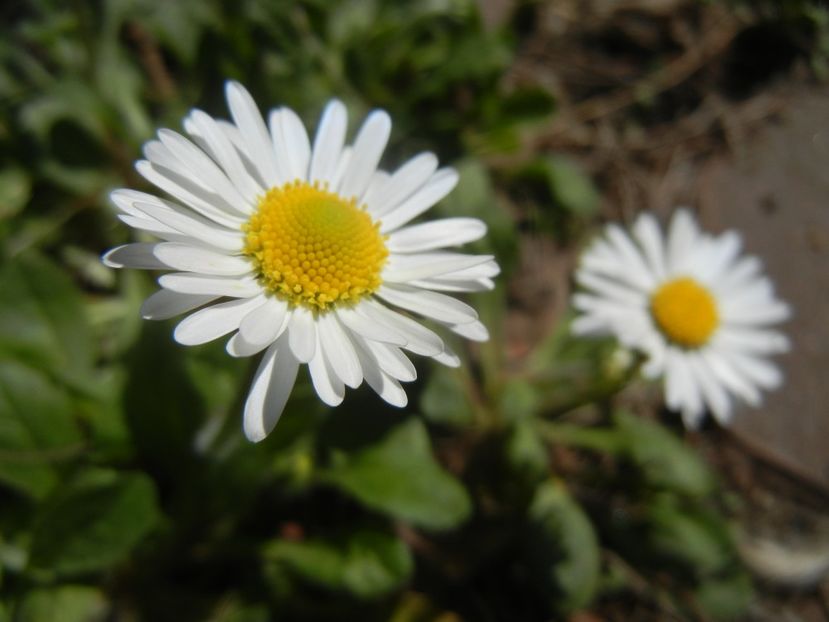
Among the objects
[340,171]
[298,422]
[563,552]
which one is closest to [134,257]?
[340,171]

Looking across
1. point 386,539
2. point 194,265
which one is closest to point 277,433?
point 386,539

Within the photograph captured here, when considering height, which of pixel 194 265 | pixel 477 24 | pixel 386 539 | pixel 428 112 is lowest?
pixel 386 539

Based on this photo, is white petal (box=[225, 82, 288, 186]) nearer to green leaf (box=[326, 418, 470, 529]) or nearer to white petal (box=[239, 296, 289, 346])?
white petal (box=[239, 296, 289, 346])

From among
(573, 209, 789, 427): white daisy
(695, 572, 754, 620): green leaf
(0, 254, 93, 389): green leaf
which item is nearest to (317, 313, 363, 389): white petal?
(0, 254, 93, 389): green leaf

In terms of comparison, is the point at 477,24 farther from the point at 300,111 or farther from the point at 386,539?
the point at 386,539

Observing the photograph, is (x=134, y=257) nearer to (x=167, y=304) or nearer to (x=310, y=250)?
(x=167, y=304)
